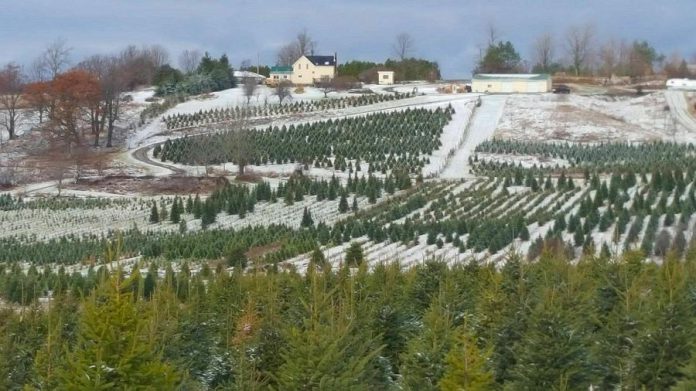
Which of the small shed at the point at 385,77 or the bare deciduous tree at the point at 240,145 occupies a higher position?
the small shed at the point at 385,77

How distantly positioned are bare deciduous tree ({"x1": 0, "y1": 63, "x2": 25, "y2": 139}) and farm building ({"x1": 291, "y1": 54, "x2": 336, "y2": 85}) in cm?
2766

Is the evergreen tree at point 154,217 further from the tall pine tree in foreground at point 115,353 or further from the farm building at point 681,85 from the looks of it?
the farm building at point 681,85

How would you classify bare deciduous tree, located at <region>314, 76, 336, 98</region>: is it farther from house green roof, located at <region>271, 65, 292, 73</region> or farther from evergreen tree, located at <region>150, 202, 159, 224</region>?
evergreen tree, located at <region>150, 202, 159, 224</region>

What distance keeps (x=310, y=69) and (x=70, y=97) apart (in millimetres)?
37884

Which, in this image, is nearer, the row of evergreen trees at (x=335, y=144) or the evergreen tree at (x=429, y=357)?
→ the evergreen tree at (x=429, y=357)

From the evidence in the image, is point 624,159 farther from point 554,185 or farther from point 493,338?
point 493,338

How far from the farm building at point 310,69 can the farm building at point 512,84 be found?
20123mm

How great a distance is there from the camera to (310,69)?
8875 centimetres

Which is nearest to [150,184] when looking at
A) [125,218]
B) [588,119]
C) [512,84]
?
[125,218]

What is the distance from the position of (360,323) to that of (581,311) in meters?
2.77

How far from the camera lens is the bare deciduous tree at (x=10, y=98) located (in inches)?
2354

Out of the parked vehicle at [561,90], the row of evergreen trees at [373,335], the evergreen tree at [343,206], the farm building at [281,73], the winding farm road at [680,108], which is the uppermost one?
the farm building at [281,73]

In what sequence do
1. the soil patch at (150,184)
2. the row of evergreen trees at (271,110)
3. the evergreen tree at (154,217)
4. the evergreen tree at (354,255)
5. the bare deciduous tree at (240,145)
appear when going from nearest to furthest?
the evergreen tree at (354,255) < the evergreen tree at (154,217) < the soil patch at (150,184) < the bare deciduous tree at (240,145) < the row of evergreen trees at (271,110)

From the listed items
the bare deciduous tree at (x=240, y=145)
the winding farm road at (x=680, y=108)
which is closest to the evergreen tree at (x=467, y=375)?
the bare deciduous tree at (x=240, y=145)
